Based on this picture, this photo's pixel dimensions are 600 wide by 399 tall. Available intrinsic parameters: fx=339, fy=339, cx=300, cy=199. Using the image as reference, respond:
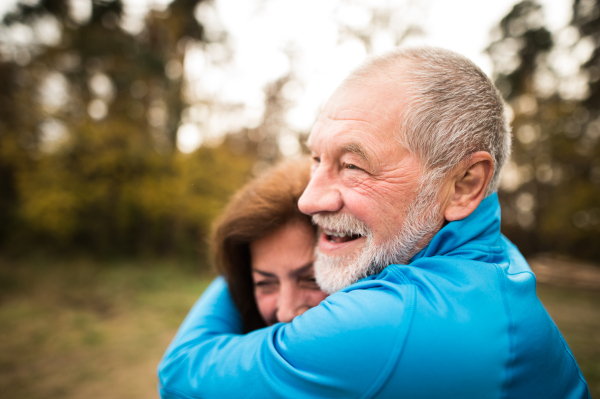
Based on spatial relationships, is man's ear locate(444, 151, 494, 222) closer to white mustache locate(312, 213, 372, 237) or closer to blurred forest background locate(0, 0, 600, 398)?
white mustache locate(312, 213, 372, 237)

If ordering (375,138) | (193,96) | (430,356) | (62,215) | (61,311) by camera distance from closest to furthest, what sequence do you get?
(430,356) < (375,138) < (61,311) < (62,215) < (193,96)

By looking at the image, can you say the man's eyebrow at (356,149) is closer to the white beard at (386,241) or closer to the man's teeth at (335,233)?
the white beard at (386,241)

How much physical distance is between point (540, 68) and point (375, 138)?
56.8 feet

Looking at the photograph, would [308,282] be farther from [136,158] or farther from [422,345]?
[136,158]

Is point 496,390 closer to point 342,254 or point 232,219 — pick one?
point 342,254

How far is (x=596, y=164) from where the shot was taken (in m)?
11.8

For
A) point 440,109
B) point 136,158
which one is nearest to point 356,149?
point 440,109

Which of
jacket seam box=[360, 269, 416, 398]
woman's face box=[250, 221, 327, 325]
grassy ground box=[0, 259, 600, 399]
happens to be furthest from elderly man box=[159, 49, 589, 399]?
grassy ground box=[0, 259, 600, 399]

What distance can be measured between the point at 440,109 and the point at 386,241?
0.63m

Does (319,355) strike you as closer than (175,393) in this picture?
Yes

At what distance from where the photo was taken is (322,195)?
1603mm

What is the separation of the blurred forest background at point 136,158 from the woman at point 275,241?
19.2 feet

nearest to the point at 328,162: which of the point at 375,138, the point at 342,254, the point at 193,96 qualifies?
the point at 375,138

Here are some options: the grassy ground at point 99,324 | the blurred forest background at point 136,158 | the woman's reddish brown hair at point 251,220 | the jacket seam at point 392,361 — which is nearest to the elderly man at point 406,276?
the jacket seam at point 392,361
